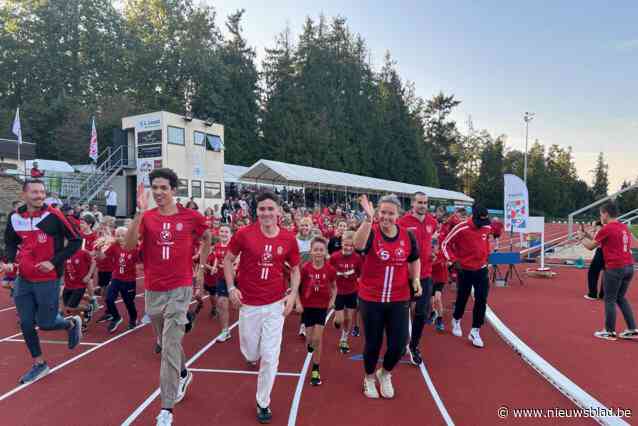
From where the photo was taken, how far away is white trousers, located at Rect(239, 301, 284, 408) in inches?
142

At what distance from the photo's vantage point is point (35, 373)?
466cm

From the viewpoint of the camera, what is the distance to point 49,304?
4.58 m

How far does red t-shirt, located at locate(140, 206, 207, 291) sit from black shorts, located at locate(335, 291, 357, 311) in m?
2.50

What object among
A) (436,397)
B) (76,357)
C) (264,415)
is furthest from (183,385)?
(436,397)

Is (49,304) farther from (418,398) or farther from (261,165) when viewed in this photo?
(261,165)

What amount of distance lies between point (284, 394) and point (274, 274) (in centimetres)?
155

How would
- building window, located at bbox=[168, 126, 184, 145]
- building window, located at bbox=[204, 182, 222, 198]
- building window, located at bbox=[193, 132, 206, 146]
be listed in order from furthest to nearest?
building window, located at bbox=[204, 182, 222, 198], building window, located at bbox=[193, 132, 206, 146], building window, located at bbox=[168, 126, 184, 145]

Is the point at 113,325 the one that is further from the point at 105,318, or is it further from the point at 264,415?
the point at 264,415

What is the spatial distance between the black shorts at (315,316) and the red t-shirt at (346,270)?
2.96ft

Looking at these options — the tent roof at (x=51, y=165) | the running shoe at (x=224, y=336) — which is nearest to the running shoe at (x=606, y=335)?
the running shoe at (x=224, y=336)

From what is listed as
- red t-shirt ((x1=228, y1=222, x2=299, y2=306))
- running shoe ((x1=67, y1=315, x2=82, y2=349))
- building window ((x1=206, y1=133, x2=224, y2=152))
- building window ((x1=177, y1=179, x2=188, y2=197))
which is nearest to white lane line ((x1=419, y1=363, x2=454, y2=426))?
red t-shirt ((x1=228, y1=222, x2=299, y2=306))

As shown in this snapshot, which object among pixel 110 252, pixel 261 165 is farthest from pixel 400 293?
pixel 261 165

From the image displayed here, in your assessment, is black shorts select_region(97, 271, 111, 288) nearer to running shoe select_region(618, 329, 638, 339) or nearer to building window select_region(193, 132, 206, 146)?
running shoe select_region(618, 329, 638, 339)

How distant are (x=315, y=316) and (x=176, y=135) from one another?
1894cm
